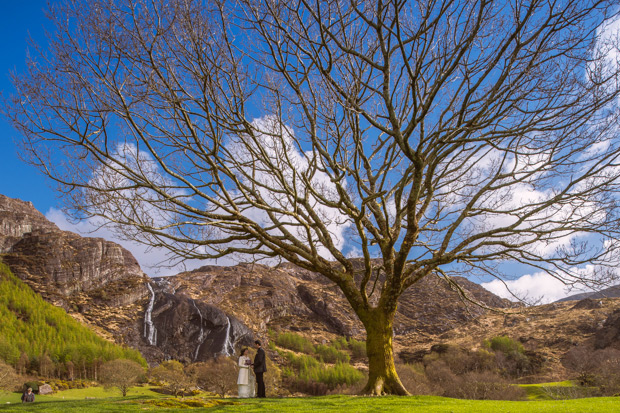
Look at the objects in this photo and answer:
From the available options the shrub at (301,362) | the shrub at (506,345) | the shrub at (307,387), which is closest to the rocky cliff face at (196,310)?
the shrub at (506,345)

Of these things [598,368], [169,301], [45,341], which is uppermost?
[169,301]

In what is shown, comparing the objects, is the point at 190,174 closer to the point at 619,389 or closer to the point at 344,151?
the point at 344,151

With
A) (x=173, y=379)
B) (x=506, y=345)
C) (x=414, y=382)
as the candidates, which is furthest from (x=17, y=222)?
(x=506, y=345)

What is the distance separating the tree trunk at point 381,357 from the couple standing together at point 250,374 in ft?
10.1

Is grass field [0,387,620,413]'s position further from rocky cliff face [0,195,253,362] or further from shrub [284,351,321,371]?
rocky cliff face [0,195,253,362]

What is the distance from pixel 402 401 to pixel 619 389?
22936 millimetres

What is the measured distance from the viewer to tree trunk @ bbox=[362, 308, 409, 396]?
809 centimetres

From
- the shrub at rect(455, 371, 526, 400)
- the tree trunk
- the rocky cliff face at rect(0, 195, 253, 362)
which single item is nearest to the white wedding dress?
the tree trunk

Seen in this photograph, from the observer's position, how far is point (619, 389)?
21203 mm

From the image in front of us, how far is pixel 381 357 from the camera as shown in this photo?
8305 millimetres

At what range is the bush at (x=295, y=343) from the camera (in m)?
55.0

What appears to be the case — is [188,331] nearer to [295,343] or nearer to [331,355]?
[295,343]

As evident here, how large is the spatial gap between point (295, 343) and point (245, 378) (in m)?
48.8

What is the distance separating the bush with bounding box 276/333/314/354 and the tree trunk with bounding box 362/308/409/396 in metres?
49.4
